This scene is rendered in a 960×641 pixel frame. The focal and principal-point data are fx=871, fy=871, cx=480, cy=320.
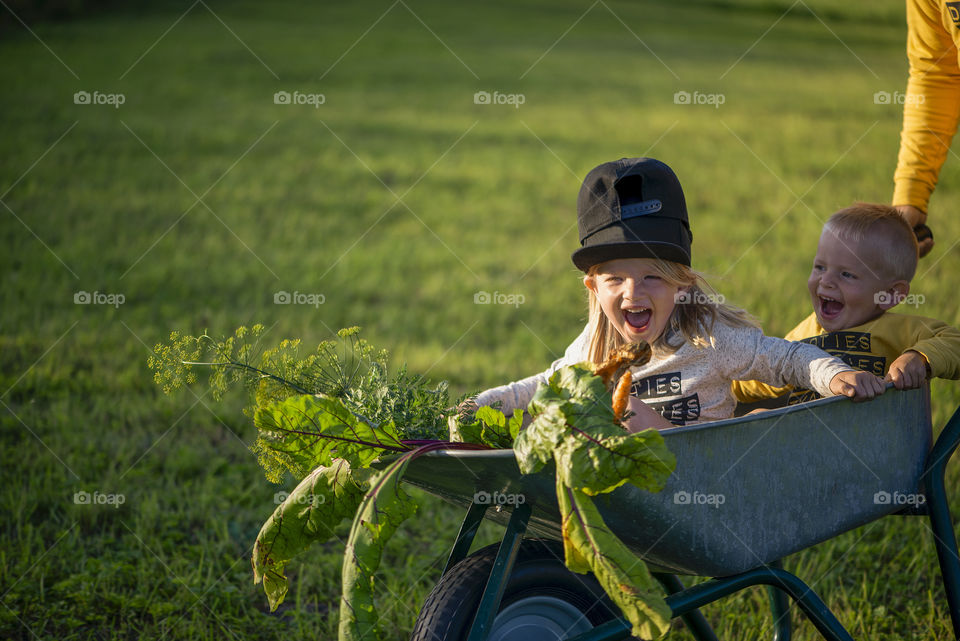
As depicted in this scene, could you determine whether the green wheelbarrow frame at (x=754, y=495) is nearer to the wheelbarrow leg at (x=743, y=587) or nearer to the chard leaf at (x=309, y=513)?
the wheelbarrow leg at (x=743, y=587)

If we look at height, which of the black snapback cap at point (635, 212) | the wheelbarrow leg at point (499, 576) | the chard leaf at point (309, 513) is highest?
the black snapback cap at point (635, 212)

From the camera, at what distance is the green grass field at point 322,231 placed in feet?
9.70

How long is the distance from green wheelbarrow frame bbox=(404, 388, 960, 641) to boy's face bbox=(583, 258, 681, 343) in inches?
20.8

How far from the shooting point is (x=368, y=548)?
5.02 ft

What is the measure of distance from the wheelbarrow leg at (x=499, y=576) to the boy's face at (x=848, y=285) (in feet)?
4.09

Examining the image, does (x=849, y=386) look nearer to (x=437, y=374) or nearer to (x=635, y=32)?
(x=437, y=374)

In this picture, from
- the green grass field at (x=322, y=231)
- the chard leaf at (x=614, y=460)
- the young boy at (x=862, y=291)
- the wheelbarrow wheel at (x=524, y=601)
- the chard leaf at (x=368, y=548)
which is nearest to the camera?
the chard leaf at (x=614, y=460)

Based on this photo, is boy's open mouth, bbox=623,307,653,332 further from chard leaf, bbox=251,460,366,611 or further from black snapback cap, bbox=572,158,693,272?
chard leaf, bbox=251,460,366,611

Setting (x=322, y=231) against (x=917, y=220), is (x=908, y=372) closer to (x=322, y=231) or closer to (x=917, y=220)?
(x=917, y=220)

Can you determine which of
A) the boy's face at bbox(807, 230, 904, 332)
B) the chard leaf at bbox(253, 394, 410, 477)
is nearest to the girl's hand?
the chard leaf at bbox(253, 394, 410, 477)

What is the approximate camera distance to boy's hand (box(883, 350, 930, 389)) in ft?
6.10

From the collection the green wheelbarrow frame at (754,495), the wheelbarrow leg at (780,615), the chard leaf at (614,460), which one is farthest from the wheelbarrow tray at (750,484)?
Result: the wheelbarrow leg at (780,615)

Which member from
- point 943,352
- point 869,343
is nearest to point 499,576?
point 943,352

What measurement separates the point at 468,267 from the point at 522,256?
1.83 ft
